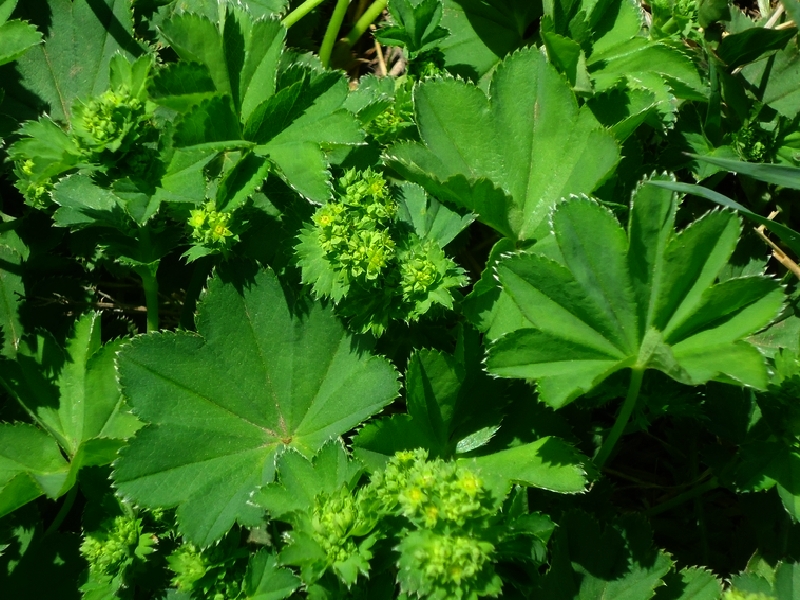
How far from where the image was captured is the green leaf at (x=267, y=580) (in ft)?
7.77

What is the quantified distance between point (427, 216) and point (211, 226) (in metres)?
0.79

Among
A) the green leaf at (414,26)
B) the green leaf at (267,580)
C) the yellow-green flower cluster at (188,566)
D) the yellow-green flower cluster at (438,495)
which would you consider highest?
the green leaf at (414,26)

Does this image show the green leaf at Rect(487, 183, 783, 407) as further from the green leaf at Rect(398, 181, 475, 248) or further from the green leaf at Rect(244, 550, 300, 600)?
the green leaf at Rect(244, 550, 300, 600)

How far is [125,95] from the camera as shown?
2311 millimetres

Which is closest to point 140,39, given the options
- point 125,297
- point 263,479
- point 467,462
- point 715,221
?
point 125,297

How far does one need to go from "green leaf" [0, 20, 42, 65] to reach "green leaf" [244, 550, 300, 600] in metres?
2.08

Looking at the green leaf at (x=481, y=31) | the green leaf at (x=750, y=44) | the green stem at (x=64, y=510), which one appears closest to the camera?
the green stem at (x=64, y=510)

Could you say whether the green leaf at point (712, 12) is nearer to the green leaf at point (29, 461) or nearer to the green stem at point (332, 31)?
the green stem at point (332, 31)

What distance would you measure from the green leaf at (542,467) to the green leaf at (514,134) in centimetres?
77

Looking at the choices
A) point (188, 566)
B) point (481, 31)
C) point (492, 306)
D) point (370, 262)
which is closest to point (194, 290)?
point (370, 262)

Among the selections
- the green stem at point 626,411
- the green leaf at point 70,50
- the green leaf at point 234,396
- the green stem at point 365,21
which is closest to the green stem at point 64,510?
the green leaf at point 234,396

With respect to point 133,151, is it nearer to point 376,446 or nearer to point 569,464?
point 376,446

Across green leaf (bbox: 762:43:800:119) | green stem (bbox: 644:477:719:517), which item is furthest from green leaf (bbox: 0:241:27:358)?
green leaf (bbox: 762:43:800:119)

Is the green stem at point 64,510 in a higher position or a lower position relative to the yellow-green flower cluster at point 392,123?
lower
